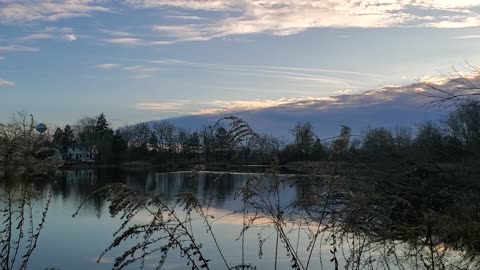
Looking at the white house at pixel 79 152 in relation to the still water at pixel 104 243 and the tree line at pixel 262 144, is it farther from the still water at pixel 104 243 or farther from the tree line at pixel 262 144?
the still water at pixel 104 243

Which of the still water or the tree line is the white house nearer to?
the tree line

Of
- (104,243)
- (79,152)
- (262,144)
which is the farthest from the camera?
(79,152)

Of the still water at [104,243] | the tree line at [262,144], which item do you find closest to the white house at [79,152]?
the tree line at [262,144]

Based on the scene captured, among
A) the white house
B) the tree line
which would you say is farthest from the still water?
the white house

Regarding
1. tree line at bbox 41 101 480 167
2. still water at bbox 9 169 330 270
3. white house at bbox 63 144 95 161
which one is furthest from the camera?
white house at bbox 63 144 95 161

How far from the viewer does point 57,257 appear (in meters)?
17.7

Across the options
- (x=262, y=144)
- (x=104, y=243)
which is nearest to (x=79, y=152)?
(x=104, y=243)

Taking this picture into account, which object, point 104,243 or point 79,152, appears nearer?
point 104,243

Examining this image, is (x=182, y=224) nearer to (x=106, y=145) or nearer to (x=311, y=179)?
(x=311, y=179)

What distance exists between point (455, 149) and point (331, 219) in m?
25.3

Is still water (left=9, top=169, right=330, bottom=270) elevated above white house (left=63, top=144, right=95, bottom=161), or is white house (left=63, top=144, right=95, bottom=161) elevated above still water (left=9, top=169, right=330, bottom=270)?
white house (left=63, top=144, right=95, bottom=161)

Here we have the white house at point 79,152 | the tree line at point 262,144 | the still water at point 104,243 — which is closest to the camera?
the tree line at point 262,144

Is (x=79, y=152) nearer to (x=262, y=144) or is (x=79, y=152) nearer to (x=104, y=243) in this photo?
(x=104, y=243)

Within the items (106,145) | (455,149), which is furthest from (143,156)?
(455,149)
